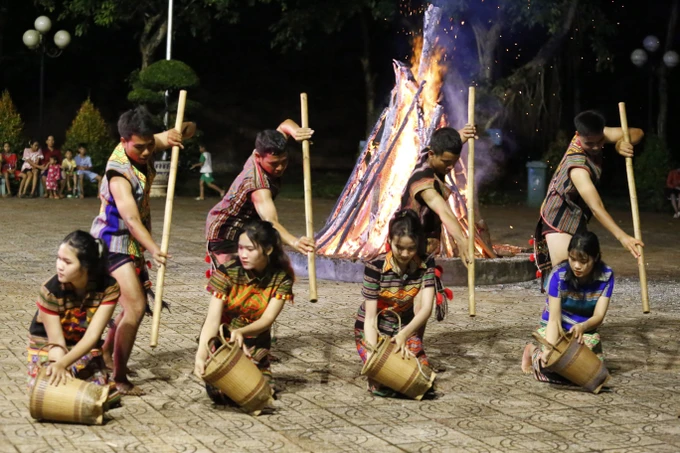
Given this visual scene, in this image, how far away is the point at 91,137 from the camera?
Answer: 83.8 feet

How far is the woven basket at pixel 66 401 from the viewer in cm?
575

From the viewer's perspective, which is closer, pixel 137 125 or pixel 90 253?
pixel 90 253

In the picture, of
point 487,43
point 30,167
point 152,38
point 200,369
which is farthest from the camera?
point 152,38

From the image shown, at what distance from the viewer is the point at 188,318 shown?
937cm

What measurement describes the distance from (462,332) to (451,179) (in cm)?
359

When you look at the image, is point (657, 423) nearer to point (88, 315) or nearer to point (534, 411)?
point (534, 411)

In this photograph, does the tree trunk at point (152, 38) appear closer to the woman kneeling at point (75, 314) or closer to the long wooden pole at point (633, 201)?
the long wooden pole at point (633, 201)

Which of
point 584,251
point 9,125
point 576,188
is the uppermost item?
point 9,125

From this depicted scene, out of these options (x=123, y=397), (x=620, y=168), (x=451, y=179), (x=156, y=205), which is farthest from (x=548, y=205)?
(x=620, y=168)

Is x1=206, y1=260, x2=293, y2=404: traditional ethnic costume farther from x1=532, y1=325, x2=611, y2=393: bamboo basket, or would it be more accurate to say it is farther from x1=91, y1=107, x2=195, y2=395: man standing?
x1=532, y1=325, x2=611, y2=393: bamboo basket

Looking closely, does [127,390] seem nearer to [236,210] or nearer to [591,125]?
[236,210]

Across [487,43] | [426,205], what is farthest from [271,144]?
[487,43]

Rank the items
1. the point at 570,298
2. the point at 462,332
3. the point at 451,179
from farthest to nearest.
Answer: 1. the point at 451,179
2. the point at 462,332
3. the point at 570,298

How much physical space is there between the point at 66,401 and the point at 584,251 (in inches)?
127
